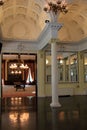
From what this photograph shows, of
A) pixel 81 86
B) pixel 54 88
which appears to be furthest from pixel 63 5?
pixel 81 86

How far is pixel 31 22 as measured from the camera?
18281mm

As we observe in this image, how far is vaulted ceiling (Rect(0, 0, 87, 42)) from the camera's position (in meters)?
15.4

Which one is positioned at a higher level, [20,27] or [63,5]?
[20,27]

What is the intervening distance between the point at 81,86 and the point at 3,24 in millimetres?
7808

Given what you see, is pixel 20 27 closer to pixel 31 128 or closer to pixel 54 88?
pixel 54 88

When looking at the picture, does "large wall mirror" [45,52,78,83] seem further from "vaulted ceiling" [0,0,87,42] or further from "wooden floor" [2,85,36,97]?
"wooden floor" [2,85,36,97]

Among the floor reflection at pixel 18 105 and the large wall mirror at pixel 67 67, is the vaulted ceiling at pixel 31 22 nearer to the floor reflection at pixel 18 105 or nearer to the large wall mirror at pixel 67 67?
the large wall mirror at pixel 67 67

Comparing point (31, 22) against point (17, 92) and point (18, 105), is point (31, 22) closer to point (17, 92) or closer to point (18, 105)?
point (17, 92)

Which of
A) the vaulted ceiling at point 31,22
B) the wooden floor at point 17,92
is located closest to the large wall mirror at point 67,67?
the vaulted ceiling at point 31,22

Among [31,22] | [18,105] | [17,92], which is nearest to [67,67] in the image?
[31,22]

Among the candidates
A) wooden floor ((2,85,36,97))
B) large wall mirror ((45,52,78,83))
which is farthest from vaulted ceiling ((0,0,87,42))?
wooden floor ((2,85,36,97))

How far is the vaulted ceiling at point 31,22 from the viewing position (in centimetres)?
1541

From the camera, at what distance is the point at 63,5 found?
9344mm

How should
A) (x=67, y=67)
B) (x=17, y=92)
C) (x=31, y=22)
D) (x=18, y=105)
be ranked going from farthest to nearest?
(x=17, y=92) < (x=67, y=67) < (x=31, y=22) < (x=18, y=105)
